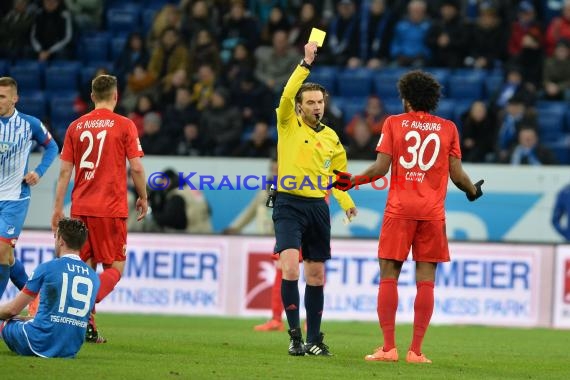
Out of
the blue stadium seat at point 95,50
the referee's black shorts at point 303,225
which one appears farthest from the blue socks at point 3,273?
the blue stadium seat at point 95,50

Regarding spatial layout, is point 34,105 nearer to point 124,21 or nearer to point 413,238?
point 124,21

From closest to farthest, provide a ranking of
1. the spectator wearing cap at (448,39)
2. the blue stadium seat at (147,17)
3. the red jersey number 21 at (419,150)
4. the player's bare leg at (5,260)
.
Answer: the red jersey number 21 at (419,150) → the player's bare leg at (5,260) → the spectator wearing cap at (448,39) → the blue stadium seat at (147,17)

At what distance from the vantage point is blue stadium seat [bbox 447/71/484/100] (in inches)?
818

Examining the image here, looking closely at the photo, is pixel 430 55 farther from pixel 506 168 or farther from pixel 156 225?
pixel 156 225

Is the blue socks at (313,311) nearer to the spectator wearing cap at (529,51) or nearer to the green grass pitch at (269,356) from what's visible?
the green grass pitch at (269,356)

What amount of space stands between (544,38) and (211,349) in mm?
12522

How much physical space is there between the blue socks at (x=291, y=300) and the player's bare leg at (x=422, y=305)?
986 millimetres

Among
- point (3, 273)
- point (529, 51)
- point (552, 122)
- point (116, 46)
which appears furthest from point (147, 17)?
point (3, 273)

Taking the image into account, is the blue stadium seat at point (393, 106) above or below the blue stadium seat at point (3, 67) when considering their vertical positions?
below

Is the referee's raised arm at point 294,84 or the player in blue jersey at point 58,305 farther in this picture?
the referee's raised arm at point 294,84

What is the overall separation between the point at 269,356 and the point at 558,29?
12.7 meters

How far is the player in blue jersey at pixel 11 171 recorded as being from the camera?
10.9 meters

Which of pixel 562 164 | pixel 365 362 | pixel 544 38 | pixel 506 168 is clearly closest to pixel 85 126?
pixel 365 362

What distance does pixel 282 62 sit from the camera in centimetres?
2083
